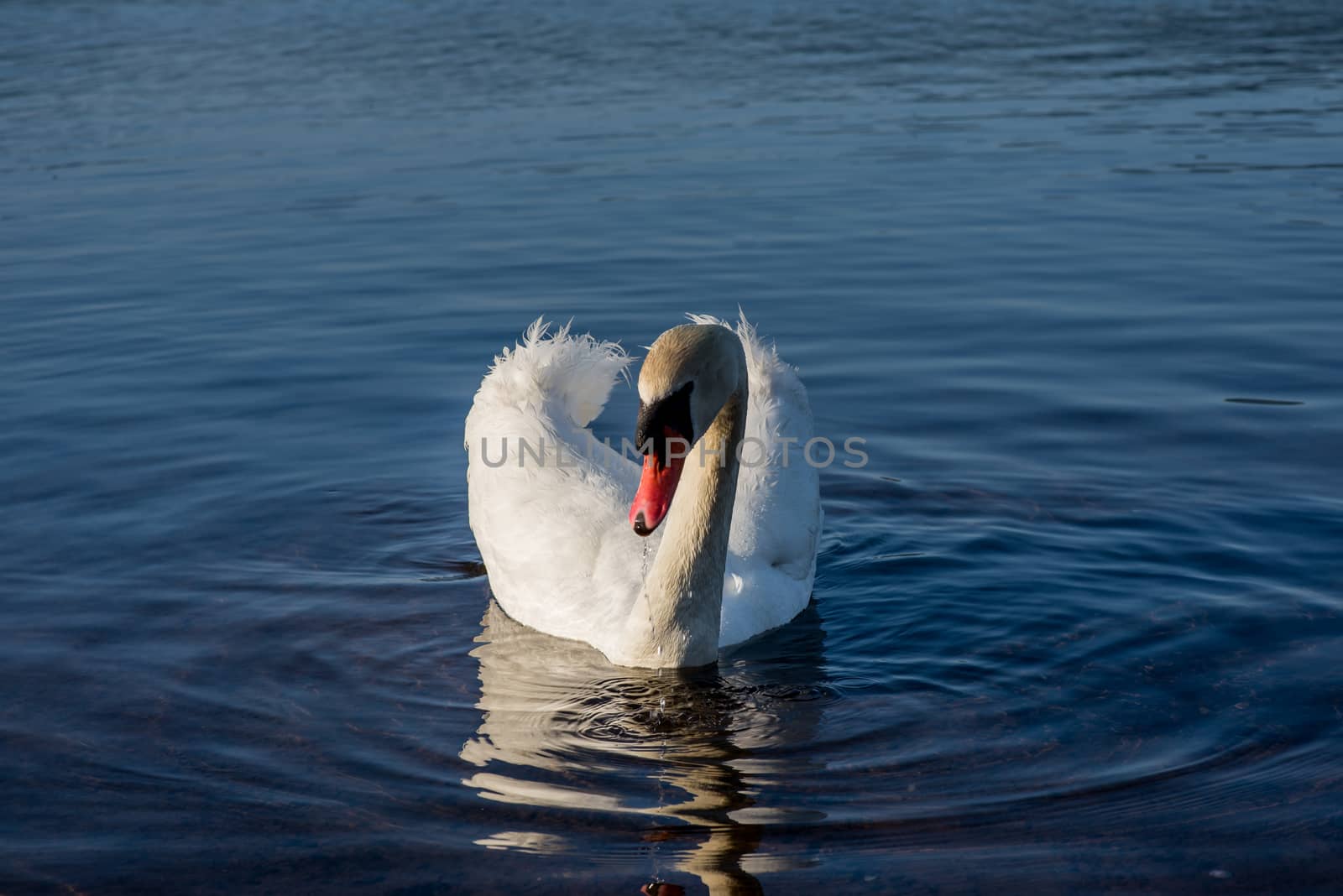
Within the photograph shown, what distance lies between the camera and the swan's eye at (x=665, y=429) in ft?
21.1

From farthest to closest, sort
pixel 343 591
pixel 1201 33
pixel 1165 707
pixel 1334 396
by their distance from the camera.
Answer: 1. pixel 1201 33
2. pixel 1334 396
3. pixel 343 591
4. pixel 1165 707

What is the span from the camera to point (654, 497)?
6453mm

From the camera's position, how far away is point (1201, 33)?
33406mm

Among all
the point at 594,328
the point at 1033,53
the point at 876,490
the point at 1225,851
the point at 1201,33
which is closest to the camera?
the point at 1225,851

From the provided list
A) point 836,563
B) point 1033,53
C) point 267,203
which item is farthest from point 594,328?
point 1033,53

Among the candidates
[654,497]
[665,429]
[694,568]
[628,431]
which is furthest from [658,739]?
[628,431]

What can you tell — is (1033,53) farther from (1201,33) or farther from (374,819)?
(374,819)

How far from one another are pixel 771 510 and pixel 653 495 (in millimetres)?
2034

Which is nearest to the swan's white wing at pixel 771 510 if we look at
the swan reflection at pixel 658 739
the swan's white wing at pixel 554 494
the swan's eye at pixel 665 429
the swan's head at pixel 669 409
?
the swan reflection at pixel 658 739

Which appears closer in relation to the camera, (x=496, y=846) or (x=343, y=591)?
(x=496, y=846)

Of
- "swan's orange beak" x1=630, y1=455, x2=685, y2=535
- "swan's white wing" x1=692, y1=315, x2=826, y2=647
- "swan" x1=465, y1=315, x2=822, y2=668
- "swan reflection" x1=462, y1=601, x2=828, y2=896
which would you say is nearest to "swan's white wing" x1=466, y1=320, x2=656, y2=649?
"swan" x1=465, y1=315, x2=822, y2=668

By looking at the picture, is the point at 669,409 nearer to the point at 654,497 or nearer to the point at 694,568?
the point at 654,497

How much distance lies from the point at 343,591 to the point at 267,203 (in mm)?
11706

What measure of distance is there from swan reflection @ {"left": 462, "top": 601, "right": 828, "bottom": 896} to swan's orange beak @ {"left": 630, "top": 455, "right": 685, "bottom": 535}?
37.8 inches
